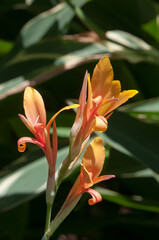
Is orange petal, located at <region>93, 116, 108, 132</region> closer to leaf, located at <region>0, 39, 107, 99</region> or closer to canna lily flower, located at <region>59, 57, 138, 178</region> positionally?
canna lily flower, located at <region>59, 57, 138, 178</region>

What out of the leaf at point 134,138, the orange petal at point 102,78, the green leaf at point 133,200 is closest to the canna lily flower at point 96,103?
the orange petal at point 102,78

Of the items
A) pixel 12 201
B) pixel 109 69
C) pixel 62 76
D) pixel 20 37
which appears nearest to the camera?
pixel 109 69

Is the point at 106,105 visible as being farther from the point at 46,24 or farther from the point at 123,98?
the point at 46,24

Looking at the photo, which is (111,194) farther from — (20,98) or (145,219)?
(20,98)

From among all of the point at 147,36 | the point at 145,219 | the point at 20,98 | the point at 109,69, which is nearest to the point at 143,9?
the point at 147,36

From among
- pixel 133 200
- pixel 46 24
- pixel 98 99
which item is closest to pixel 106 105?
pixel 98 99

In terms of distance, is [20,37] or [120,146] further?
[20,37]

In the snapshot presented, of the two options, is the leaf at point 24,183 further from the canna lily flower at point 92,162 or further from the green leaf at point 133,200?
the canna lily flower at point 92,162
